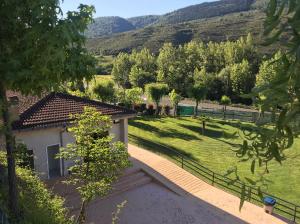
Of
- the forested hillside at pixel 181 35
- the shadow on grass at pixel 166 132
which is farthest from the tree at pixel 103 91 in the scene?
the forested hillside at pixel 181 35

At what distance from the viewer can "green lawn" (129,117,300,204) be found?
2002 centimetres

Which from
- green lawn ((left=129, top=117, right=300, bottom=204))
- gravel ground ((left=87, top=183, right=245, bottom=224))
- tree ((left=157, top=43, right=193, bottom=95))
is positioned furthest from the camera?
tree ((left=157, top=43, right=193, bottom=95))

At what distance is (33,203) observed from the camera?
9.77 metres

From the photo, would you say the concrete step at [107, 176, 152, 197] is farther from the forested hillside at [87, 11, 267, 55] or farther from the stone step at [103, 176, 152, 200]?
the forested hillside at [87, 11, 267, 55]

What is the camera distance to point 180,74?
70500mm

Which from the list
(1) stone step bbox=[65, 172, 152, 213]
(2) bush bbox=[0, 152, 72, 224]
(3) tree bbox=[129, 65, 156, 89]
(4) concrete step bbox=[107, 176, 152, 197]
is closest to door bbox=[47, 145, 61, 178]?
(1) stone step bbox=[65, 172, 152, 213]

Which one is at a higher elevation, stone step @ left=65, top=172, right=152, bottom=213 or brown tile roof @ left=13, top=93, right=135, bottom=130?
brown tile roof @ left=13, top=93, right=135, bottom=130

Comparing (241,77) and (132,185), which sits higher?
(241,77)

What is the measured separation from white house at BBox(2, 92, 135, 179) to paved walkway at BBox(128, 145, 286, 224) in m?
3.29

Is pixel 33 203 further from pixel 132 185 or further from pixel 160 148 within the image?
pixel 160 148

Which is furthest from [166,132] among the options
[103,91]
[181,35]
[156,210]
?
[181,35]

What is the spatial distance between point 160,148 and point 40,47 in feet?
62.2

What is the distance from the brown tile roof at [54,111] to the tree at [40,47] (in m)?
8.91

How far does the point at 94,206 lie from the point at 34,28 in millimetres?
11299
